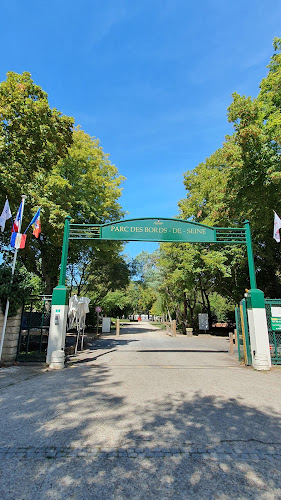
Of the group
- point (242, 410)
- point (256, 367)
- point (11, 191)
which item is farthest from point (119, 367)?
point (11, 191)

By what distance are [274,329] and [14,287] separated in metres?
9.40

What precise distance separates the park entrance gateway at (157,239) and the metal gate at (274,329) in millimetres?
540

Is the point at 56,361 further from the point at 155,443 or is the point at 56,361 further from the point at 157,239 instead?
the point at 155,443

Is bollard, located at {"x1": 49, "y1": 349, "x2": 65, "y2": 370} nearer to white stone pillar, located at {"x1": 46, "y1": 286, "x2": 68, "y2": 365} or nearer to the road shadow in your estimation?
white stone pillar, located at {"x1": 46, "y1": 286, "x2": 68, "y2": 365}

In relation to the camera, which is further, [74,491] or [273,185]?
[273,185]

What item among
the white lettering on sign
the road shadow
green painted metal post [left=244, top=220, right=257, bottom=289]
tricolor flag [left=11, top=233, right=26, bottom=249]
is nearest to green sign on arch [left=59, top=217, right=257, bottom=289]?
green painted metal post [left=244, top=220, right=257, bottom=289]

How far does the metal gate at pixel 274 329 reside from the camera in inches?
383

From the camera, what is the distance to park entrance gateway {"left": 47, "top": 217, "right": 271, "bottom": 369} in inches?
366

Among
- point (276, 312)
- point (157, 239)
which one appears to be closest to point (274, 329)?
point (276, 312)

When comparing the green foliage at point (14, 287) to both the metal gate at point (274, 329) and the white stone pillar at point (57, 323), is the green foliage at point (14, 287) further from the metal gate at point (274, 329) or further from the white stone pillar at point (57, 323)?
the metal gate at point (274, 329)

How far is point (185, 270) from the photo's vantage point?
24625 millimetres

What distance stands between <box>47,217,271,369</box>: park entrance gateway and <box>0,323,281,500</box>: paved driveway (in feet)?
8.52

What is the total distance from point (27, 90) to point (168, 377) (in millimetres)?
13055

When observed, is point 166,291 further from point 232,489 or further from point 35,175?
point 232,489
